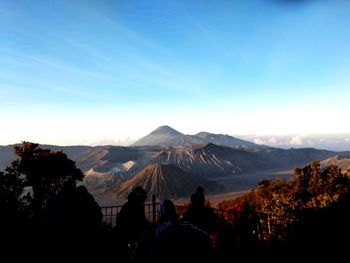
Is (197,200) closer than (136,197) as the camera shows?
No

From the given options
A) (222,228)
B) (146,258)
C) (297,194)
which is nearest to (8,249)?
(146,258)

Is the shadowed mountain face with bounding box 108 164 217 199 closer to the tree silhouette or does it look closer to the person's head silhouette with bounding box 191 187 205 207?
the tree silhouette

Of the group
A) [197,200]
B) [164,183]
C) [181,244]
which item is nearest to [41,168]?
[197,200]

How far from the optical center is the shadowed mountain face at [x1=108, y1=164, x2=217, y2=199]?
433ft

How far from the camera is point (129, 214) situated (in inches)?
230

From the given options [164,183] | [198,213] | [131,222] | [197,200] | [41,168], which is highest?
[41,168]

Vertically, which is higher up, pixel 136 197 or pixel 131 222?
pixel 136 197

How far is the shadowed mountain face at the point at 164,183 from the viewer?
132 metres

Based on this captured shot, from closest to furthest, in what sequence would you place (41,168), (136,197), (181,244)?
(181,244) → (136,197) → (41,168)

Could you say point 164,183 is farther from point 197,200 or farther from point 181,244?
point 181,244

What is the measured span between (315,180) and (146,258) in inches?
1202

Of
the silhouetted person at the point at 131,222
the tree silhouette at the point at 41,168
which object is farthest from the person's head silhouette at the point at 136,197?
the tree silhouette at the point at 41,168

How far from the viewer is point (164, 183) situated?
140 metres

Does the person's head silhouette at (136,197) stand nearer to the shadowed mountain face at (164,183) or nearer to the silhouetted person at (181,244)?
the silhouetted person at (181,244)
